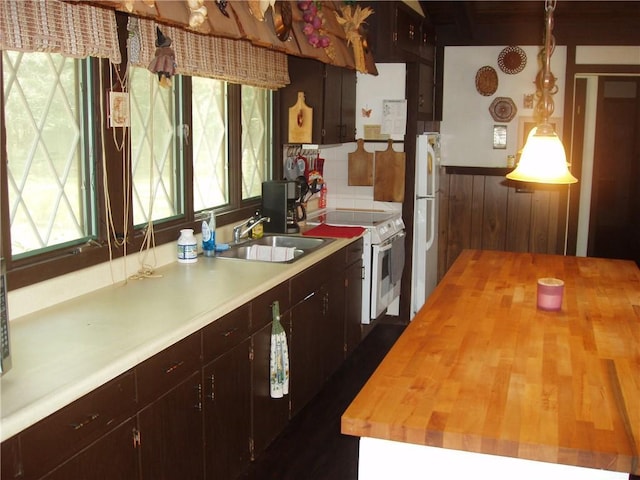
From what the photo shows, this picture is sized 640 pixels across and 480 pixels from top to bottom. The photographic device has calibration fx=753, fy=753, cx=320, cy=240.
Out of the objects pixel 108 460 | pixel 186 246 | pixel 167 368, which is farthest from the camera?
pixel 186 246

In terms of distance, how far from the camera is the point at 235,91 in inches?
180

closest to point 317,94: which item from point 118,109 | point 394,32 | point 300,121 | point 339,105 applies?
point 300,121

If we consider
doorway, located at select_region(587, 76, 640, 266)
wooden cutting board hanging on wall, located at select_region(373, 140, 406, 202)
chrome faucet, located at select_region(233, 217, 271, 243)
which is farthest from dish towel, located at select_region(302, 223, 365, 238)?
doorway, located at select_region(587, 76, 640, 266)

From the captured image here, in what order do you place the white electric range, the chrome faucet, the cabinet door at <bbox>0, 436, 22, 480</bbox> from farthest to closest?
the white electric range < the chrome faucet < the cabinet door at <bbox>0, 436, 22, 480</bbox>

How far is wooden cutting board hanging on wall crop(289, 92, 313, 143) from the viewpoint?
515cm

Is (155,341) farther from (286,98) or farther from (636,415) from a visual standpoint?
(286,98)

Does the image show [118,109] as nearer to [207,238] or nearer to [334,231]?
[207,238]

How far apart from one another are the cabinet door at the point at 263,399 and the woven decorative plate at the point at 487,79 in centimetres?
387

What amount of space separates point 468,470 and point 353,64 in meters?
3.86

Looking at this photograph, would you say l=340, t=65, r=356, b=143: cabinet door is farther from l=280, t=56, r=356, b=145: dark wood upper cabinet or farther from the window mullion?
the window mullion

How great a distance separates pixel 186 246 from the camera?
12.4 ft

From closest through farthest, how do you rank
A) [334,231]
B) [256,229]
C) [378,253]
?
[256,229]
[334,231]
[378,253]

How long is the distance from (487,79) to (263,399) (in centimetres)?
430

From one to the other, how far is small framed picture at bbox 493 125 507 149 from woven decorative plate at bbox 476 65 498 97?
0.32m
